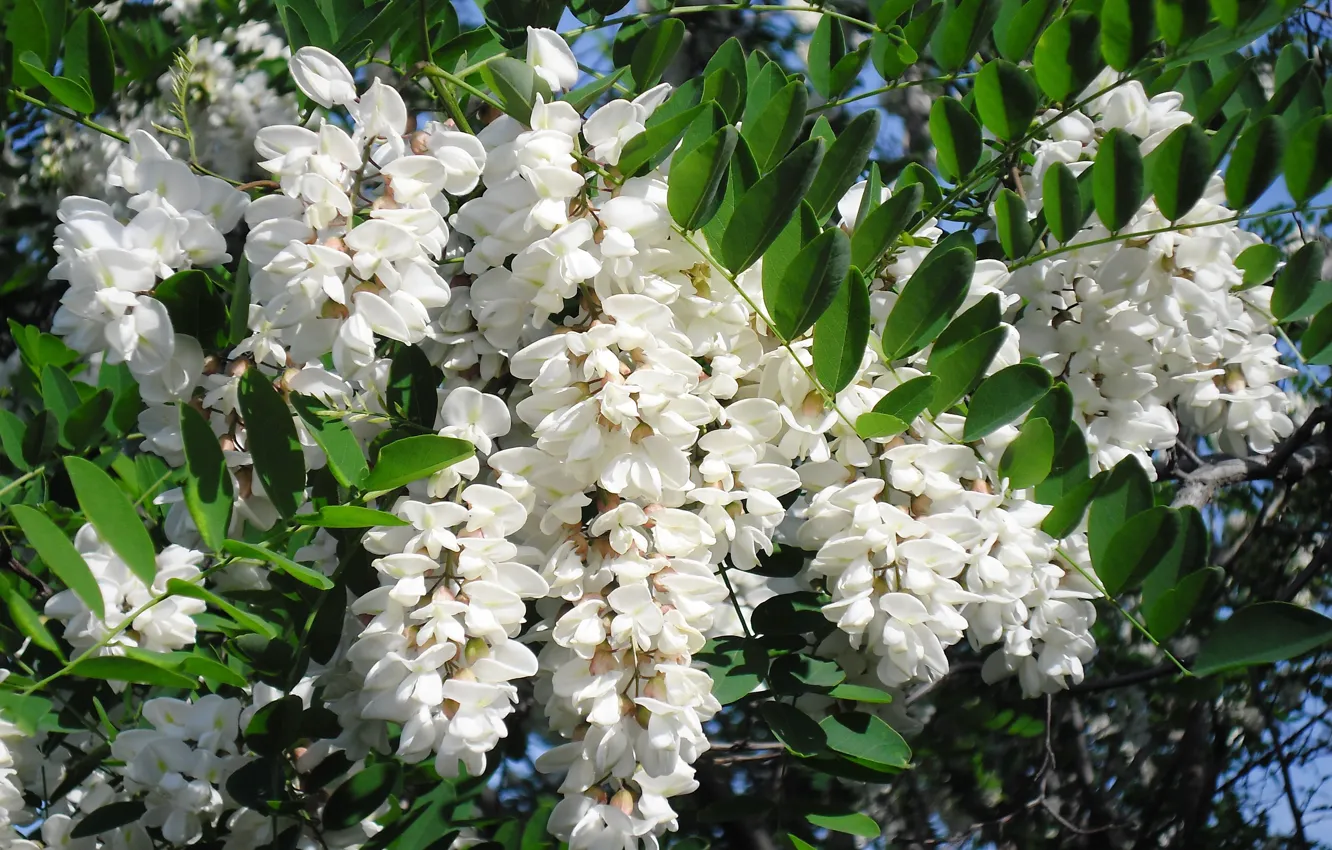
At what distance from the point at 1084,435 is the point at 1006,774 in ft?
6.18

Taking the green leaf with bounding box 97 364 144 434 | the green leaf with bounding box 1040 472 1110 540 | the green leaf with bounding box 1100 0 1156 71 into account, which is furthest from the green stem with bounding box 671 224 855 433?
the green leaf with bounding box 97 364 144 434

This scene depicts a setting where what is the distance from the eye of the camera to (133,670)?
2.88ft

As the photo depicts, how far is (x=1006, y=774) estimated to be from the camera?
2775 millimetres

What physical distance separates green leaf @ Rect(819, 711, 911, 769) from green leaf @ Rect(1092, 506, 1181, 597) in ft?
0.79

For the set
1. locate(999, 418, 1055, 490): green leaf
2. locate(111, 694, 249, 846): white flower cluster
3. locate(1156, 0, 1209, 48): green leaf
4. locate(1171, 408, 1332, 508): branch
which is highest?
locate(1156, 0, 1209, 48): green leaf

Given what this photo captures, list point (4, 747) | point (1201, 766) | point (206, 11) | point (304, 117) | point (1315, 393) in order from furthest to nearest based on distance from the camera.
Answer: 1. point (1315, 393)
2. point (1201, 766)
3. point (206, 11)
4. point (304, 117)
5. point (4, 747)

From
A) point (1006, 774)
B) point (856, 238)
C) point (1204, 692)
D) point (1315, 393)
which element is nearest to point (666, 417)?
point (856, 238)

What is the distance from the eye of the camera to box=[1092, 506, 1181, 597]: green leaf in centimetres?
101

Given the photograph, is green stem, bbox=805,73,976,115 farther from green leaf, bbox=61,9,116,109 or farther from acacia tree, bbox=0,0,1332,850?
green leaf, bbox=61,9,116,109

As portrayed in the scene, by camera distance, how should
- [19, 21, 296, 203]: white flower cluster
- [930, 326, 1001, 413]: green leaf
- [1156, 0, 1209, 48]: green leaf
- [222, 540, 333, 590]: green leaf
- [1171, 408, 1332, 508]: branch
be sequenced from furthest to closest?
[19, 21, 296, 203]: white flower cluster
[1171, 408, 1332, 508]: branch
[1156, 0, 1209, 48]: green leaf
[930, 326, 1001, 413]: green leaf
[222, 540, 333, 590]: green leaf

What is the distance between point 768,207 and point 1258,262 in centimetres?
66

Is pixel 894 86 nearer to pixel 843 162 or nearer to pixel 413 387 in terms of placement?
pixel 843 162

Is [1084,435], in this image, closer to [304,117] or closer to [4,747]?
[304,117]

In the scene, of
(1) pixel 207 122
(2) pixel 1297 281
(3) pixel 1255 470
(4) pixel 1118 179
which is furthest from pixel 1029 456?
(1) pixel 207 122
